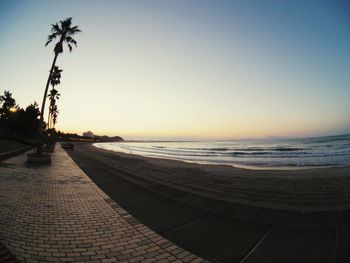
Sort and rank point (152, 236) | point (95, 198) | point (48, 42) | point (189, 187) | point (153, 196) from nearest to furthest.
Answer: point (152, 236)
point (95, 198)
point (153, 196)
point (189, 187)
point (48, 42)

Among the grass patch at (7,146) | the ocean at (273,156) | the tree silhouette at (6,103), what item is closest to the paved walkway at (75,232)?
the grass patch at (7,146)

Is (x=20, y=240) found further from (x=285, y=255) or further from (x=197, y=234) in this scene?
(x=285, y=255)

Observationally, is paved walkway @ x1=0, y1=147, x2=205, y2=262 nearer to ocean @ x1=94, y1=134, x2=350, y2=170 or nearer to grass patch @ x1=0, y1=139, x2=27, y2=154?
grass patch @ x1=0, y1=139, x2=27, y2=154

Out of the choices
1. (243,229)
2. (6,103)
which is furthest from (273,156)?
(6,103)

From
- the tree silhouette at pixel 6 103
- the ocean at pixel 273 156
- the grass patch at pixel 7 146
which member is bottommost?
the ocean at pixel 273 156

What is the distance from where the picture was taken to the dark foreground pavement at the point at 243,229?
3795 millimetres

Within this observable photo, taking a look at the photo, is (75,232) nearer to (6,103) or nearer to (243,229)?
(243,229)

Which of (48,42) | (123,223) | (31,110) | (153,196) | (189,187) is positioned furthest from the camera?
(31,110)

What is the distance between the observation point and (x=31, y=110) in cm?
4697

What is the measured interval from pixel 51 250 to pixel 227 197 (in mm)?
5694

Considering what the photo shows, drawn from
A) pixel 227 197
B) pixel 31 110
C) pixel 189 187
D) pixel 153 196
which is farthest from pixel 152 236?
pixel 31 110

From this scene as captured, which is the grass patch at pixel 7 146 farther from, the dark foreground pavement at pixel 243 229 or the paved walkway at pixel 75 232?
the dark foreground pavement at pixel 243 229

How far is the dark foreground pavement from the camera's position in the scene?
3795mm

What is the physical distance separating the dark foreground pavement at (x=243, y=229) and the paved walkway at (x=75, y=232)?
0.42 m
